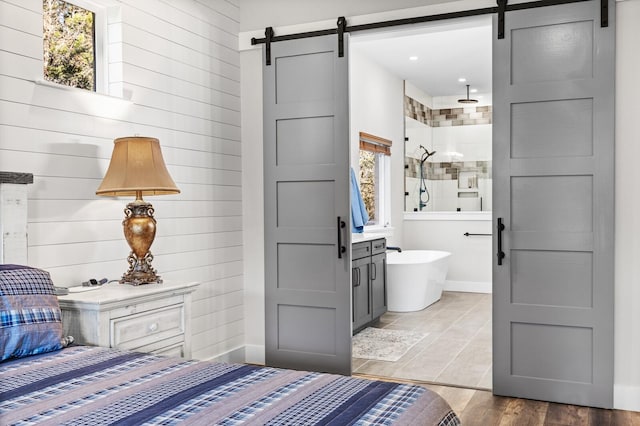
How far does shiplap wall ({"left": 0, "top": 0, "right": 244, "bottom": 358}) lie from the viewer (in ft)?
9.20

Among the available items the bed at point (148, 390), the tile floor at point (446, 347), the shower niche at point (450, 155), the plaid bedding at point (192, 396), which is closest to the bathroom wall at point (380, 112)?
the shower niche at point (450, 155)

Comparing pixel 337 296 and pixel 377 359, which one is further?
pixel 377 359

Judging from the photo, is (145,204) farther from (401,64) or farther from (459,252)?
(459,252)

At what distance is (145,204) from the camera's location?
3096 millimetres

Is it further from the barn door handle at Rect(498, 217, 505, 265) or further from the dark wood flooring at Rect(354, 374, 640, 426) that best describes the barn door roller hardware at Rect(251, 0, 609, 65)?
the dark wood flooring at Rect(354, 374, 640, 426)

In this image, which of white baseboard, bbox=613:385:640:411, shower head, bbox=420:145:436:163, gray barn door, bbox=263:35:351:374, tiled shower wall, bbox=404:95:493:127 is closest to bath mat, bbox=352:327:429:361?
gray barn door, bbox=263:35:351:374

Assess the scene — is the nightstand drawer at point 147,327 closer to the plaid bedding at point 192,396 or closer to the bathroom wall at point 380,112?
the plaid bedding at point 192,396

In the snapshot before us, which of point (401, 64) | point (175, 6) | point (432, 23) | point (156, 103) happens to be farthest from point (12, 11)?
point (401, 64)

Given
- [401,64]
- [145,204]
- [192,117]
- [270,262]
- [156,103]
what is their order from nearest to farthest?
[145,204] → [156,103] → [192,117] → [270,262] → [401,64]

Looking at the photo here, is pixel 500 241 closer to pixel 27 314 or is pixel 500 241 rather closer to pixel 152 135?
pixel 152 135

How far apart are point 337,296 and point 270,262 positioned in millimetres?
570

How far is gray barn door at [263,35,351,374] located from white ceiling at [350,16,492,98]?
4.13 feet

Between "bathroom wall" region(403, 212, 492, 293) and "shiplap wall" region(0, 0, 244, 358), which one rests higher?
"shiplap wall" region(0, 0, 244, 358)

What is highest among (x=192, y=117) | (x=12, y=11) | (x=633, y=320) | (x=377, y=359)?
(x=12, y=11)
